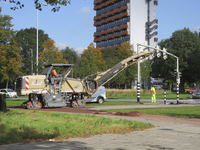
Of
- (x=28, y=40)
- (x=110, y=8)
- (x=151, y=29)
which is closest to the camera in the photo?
(x=28, y=40)

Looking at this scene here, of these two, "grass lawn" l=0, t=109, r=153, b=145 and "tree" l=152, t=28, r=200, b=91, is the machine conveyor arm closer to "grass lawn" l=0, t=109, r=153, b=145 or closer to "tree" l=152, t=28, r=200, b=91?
"grass lawn" l=0, t=109, r=153, b=145

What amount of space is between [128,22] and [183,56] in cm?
3770

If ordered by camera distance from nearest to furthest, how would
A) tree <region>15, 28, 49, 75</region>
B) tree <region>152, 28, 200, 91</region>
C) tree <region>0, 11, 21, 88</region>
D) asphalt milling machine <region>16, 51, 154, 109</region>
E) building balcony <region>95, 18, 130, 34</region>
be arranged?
asphalt milling machine <region>16, 51, 154, 109</region>
tree <region>0, 11, 21, 88</region>
tree <region>152, 28, 200, 91</region>
tree <region>15, 28, 49, 75</region>
building balcony <region>95, 18, 130, 34</region>

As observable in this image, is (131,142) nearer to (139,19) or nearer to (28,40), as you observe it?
(28,40)

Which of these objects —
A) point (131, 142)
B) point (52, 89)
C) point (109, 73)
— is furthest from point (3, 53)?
point (131, 142)

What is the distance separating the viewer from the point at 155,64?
69.8 metres

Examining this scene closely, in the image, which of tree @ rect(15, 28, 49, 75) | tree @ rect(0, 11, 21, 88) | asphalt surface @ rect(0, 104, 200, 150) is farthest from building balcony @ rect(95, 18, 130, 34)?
asphalt surface @ rect(0, 104, 200, 150)

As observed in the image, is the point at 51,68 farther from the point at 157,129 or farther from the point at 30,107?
the point at 157,129

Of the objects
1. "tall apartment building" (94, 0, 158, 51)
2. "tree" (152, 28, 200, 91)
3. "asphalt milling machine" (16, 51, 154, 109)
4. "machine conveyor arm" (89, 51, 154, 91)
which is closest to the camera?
"asphalt milling machine" (16, 51, 154, 109)

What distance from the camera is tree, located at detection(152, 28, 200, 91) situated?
2499 inches

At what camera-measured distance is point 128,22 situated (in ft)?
321

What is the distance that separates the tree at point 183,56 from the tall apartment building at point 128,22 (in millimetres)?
26884

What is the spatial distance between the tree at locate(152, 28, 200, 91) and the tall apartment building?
26884 millimetres

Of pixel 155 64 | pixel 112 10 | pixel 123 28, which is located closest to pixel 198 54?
pixel 155 64
